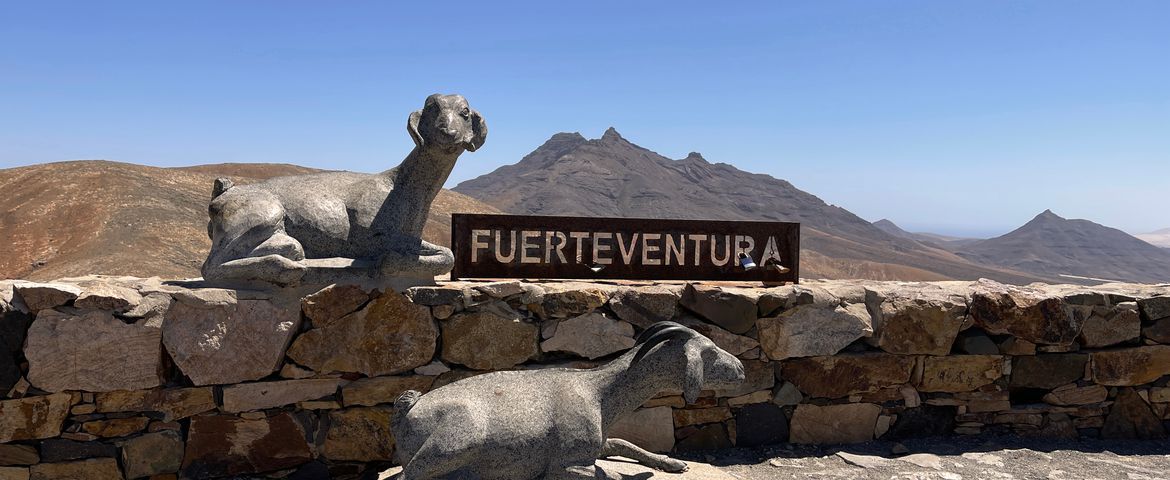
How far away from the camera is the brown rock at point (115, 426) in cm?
443

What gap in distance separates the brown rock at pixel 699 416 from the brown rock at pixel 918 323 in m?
1.17

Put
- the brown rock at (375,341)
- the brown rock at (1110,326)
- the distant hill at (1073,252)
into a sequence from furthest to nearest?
the distant hill at (1073,252), the brown rock at (1110,326), the brown rock at (375,341)

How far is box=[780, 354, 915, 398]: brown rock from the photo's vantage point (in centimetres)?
→ 543

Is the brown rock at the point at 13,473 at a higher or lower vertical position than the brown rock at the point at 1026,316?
lower

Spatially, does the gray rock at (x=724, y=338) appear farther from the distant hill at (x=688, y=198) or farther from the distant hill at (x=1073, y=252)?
the distant hill at (x=1073, y=252)

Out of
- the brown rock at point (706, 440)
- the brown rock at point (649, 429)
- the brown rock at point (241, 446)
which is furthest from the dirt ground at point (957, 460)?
the brown rock at point (241, 446)

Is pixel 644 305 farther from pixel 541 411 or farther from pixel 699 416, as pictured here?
pixel 541 411

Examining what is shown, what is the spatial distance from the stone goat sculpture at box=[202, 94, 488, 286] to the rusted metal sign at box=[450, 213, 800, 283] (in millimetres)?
637

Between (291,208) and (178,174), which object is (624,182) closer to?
(178,174)

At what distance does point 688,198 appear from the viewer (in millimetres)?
63625

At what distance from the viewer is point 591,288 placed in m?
5.09

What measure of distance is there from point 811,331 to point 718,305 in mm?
679

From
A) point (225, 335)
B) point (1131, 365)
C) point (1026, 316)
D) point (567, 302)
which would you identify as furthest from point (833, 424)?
point (225, 335)

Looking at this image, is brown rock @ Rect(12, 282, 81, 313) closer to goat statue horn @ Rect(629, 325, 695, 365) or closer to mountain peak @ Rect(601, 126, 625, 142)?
goat statue horn @ Rect(629, 325, 695, 365)
